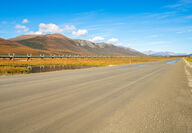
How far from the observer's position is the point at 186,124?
333 centimetres

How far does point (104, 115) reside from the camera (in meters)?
3.79

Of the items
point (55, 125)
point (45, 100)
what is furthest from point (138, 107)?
point (45, 100)

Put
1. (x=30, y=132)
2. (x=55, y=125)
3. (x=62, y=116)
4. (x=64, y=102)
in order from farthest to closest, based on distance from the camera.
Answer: (x=64, y=102)
(x=62, y=116)
(x=55, y=125)
(x=30, y=132)

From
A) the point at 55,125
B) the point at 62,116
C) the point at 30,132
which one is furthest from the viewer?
the point at 62,116

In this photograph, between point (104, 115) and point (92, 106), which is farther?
point (92, 106)

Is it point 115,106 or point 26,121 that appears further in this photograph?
point 115,106

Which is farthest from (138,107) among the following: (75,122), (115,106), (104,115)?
(75,122)

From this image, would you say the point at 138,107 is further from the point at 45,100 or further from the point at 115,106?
the point at 45,100

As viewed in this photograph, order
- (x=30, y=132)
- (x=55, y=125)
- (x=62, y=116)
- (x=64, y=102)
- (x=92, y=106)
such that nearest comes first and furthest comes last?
1. (x=30, y=132)
2. (x=55, y=125)
3. (x=62, y=116)
4. (x=92, y=106)
5. (x=64, y=102)

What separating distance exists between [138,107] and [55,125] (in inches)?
96.2

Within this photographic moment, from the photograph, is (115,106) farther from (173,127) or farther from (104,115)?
(173,127)

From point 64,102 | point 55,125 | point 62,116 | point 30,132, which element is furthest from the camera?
point 64,102

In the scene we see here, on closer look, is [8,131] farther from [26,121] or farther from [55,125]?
[55,125]

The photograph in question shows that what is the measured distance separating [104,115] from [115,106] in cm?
81
